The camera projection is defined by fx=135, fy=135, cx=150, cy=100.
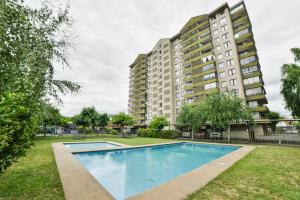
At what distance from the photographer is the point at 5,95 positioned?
232 centimetres

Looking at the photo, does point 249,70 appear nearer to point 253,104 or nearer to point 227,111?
point 253,104

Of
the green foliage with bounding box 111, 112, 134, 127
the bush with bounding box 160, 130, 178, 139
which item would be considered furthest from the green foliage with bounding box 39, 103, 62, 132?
the bush with bounding box 160, 130, 178, 139

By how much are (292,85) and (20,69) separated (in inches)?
1064

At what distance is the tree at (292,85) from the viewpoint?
17312 mm

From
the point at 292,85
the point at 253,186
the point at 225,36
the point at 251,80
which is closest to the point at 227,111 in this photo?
the point at 292,85

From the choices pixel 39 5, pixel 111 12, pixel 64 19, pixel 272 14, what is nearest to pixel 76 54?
pixel 64 19

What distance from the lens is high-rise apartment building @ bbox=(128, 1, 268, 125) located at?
2791 centimetres

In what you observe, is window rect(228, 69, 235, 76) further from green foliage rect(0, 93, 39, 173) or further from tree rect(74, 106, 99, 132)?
green foliage rect(0, 93, 39, 173)

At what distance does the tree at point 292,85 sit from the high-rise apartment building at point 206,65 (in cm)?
593

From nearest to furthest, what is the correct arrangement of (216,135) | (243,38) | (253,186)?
1. (253,186)
2. (216,135)
3. (243,38)

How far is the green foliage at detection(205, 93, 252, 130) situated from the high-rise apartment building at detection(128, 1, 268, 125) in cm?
348

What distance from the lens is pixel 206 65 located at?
110 ft

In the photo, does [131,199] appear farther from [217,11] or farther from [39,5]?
[217,11]

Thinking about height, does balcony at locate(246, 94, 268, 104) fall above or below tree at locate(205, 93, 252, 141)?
above
